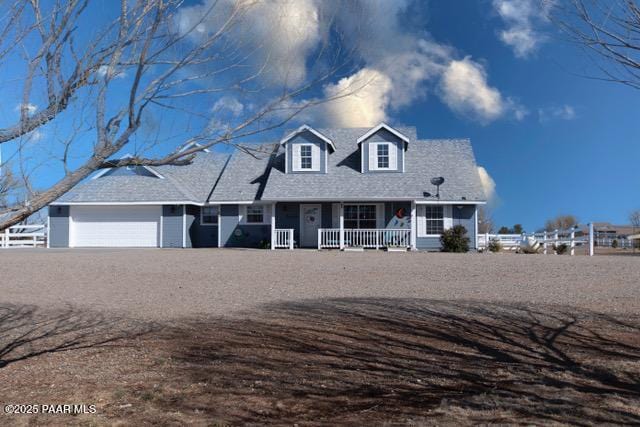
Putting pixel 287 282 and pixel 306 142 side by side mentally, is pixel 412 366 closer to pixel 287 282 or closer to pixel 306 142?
pixel 287 282

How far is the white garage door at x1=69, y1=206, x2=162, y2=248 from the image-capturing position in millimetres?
28266

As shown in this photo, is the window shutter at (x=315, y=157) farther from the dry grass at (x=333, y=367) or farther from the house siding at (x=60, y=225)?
the dry grass at (x=333, y=367)

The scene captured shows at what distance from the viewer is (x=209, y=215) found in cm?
2888

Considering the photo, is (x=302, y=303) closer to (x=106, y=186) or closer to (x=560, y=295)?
(x=560, y=295)

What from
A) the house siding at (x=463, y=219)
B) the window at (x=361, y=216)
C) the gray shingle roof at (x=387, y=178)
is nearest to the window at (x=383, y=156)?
the gray shingle roof at (x=387, y=178)

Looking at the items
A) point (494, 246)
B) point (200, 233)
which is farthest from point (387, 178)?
point (200, 233)

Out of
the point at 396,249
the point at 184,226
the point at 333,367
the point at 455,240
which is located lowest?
the point at 333,367

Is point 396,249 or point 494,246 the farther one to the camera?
point 494,246

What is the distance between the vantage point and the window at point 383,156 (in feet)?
85.0

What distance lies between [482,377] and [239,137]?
10.3 feet

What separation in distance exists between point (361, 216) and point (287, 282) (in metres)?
13.9

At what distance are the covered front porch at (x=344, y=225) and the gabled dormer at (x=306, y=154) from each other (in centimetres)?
172

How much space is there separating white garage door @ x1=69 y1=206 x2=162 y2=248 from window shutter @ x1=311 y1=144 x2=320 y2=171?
8.94m

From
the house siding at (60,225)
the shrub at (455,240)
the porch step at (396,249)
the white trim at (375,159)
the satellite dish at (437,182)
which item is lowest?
the porch step at (396,249)
